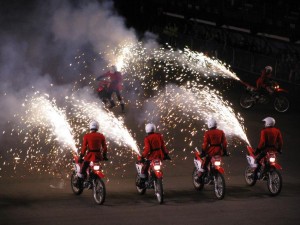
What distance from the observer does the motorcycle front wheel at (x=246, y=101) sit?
87.7 ft

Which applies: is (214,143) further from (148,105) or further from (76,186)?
(148,105)

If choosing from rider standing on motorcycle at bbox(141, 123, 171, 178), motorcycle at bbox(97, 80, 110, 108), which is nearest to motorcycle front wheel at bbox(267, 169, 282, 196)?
rider standing on motorcycle at bbox(141, 123, 171, 178)

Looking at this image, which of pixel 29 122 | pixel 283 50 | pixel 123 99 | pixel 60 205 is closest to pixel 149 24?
pixel 283 50

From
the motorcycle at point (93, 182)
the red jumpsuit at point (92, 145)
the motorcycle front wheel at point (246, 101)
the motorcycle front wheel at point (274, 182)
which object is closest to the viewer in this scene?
the motorcycle at point (93, 182)

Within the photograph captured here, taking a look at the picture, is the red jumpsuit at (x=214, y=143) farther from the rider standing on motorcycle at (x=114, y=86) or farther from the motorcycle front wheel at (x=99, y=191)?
the rider standing on motorcycle at (x=114, y=86)

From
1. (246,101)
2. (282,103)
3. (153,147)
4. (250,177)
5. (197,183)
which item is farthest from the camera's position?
(246,101)

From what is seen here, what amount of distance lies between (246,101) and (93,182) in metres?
12.9

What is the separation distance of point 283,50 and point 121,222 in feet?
69.0

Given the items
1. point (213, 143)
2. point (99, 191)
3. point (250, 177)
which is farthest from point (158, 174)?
point (250, 177)

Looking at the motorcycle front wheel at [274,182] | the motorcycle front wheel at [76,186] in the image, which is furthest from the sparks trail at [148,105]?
the motorcycle front wheel at [274,182]

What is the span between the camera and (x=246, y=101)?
88.0ft

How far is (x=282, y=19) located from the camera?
37.0m

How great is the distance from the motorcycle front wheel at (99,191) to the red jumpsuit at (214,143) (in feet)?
8.78

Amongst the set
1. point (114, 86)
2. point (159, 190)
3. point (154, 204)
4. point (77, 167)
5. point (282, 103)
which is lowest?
point (154, 204)
